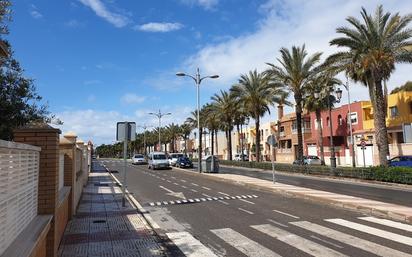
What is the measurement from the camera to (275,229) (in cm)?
1062

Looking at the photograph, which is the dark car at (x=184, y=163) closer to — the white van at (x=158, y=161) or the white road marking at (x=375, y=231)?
the white van at (x=158, y=161)

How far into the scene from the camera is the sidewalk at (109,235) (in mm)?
8438

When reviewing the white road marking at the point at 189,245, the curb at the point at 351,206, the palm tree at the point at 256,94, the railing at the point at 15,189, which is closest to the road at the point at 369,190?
the curb at the point at 351,206

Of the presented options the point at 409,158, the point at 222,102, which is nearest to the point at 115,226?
the point at 409,158

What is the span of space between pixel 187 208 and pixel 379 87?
1951 cm

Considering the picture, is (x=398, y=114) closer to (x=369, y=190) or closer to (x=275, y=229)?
(x=369, y=190)

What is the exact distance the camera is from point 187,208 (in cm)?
1524

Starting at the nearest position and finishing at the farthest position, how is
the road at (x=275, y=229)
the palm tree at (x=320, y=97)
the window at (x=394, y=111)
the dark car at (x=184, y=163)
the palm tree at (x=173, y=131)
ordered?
1. the road at (x=275, y=229)
2. the palm tree at (x=320, y=97)
3. the window at (x=394, y=111)
4. the dark car at (x=184, y=163)
5. the palm tree at (x=173, y=131)

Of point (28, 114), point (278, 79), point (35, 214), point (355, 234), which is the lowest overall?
point (355, 234)

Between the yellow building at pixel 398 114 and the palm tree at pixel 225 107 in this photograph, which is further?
the palm tree at pixel 225 107

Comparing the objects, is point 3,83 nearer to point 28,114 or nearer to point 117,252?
point 28,114

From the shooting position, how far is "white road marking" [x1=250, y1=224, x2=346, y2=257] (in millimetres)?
8107

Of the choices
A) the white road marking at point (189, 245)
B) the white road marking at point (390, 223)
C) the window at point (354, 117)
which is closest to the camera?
the white road marking at point (189, 245)

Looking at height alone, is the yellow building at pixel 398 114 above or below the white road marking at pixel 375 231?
above
